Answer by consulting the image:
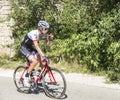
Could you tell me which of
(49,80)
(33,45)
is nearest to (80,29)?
(33,45)

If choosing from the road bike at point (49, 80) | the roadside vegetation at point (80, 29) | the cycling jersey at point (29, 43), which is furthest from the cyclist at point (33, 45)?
the roadside vegetation at point (80, 29)

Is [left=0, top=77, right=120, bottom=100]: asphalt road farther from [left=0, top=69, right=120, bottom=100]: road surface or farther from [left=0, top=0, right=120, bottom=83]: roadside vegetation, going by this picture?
[left=0, top=0, right=120, bottom=83]: roadside vegetation

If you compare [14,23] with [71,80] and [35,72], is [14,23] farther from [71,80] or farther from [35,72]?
[35,72]

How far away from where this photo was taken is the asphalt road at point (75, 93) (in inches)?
348

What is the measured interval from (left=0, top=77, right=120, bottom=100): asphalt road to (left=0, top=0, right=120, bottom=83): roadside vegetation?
100 centimetres

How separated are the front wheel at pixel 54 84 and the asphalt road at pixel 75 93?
158 millimetres

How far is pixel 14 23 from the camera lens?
13.2m

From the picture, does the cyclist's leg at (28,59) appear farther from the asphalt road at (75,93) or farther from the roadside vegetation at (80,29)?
the roadside vegetation at (80,29)

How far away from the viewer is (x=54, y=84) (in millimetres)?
8719

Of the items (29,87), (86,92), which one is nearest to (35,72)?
(29,87)

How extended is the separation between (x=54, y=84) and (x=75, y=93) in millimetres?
796

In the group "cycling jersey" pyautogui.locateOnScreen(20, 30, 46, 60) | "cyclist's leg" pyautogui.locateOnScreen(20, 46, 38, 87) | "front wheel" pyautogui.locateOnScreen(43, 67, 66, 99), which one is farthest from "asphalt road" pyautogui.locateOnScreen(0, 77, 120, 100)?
"cycling jersey" pyautogui.locateOnScreen(20, 30, 46, 60)

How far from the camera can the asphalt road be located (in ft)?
29.0

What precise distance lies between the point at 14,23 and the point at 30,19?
0.59 m
